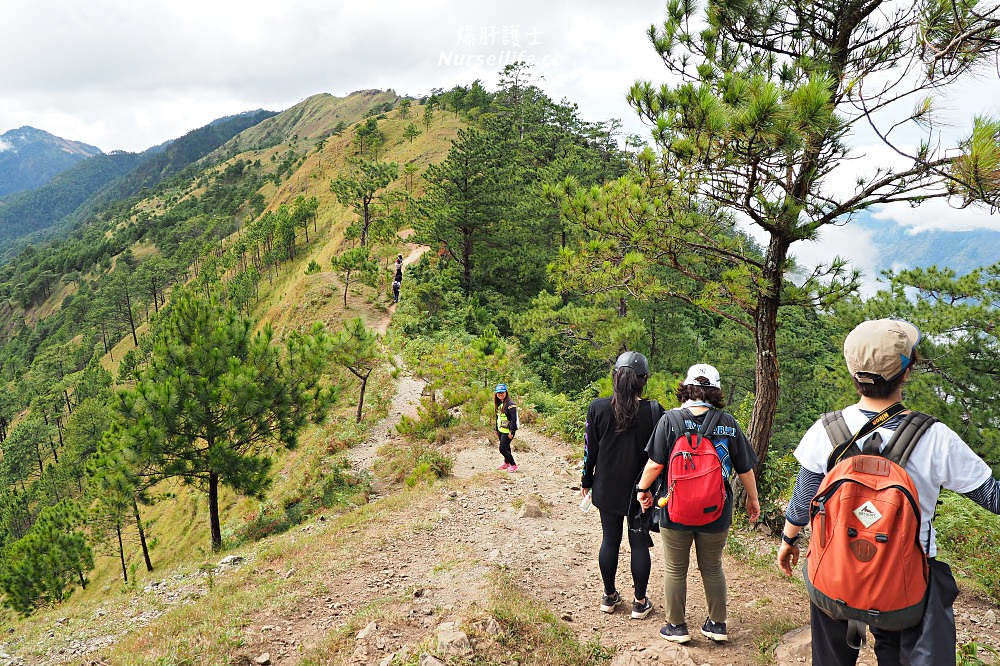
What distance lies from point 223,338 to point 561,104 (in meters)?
35.0

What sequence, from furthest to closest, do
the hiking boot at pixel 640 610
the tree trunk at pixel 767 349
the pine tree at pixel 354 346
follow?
the pine tree at pixel 354 346 → the tree trunk at pixel 767 349 → the hiking boot at pixel 640 610

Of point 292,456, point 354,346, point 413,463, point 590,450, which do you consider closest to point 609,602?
point 590,450

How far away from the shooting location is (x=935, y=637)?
1930 millimetres

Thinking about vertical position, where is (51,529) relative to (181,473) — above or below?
below

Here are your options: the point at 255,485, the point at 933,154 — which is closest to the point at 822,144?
the point at 933,154

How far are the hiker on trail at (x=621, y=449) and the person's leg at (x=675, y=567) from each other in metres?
0.28

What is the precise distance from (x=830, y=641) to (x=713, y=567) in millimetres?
1071

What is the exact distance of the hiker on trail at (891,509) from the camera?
6.28 ft

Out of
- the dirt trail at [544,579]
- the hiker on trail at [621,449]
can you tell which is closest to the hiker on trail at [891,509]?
the hiker on trail at [621,449]

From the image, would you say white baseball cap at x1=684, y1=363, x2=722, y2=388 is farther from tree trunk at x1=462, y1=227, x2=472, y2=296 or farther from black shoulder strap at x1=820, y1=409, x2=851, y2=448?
tree trunk at x1=462, y1=227, x2=472, y2=296

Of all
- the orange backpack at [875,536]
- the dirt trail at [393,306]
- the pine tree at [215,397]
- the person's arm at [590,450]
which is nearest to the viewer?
the orange backpack at [875,536]

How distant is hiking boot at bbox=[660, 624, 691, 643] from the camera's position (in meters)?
3.44

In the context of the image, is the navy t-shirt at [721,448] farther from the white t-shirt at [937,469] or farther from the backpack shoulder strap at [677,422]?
the white t-shirt at [937,469]

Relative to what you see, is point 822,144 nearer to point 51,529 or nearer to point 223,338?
point 223,338
